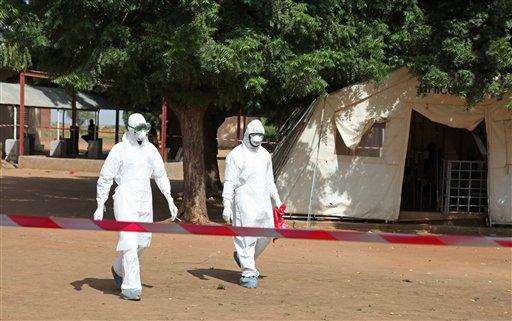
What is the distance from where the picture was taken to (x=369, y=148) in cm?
1441

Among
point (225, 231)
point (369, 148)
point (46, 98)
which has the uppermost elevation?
point (46, 98)

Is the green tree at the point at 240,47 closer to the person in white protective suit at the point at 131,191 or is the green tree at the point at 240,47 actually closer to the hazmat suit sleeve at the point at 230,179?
the hazmat suit sleeve at the point at 230,179

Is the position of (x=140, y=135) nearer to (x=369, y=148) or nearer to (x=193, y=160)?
(x=193, y=160)

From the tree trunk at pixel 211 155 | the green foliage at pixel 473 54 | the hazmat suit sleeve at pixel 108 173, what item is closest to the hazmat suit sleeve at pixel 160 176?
the hazmat suit sleeve at pixel 108 173

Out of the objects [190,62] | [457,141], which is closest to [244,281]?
[190,62]

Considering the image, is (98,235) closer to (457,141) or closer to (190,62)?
(190,62)

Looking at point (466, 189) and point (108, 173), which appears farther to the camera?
point (466, 189)

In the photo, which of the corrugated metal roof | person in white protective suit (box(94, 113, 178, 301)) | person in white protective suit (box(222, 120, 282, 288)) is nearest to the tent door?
person in white protective suit (box(222, 120, 282, 288))

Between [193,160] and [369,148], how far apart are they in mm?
3306

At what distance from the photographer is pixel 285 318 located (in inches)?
278

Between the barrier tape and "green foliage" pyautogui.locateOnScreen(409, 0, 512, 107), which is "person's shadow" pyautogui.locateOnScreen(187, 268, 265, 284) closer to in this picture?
the barrier tape

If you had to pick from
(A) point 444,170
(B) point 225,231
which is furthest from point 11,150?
(B) point 225,231

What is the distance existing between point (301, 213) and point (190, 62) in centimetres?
409

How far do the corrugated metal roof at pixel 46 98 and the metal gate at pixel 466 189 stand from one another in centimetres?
1708
